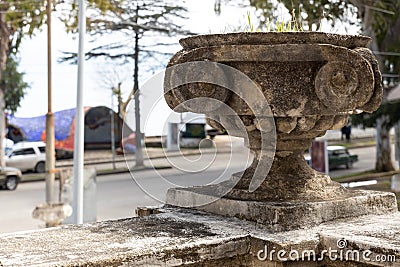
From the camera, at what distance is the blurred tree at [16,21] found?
19.3 m

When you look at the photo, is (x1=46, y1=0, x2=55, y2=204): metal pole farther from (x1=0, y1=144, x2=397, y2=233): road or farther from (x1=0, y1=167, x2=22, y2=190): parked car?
(x1=0, y1=167, x2=22, y2=190): parked car

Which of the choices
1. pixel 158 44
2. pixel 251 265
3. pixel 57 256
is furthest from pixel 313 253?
pixel 158 44

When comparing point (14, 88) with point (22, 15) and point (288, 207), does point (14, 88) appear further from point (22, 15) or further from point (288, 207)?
point (288, 207)

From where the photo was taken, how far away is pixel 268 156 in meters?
3.10

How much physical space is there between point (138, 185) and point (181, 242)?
146cm

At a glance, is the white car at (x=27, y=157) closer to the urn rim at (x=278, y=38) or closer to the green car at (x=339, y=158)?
the green car at (x=339, y=158)

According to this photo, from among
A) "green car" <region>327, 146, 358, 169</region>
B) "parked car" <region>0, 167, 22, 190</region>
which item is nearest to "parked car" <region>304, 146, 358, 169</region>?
"green car" <region>327, 146, 358, 169</region>

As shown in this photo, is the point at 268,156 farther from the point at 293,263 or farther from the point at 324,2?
the point at 324,2

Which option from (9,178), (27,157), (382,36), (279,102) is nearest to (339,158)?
(382,36)

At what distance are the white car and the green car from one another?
12.9 meters

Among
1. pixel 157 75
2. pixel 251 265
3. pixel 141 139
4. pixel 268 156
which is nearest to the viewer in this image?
pixel 251 265

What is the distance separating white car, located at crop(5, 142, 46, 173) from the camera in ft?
82.4

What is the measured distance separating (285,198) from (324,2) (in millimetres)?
16269

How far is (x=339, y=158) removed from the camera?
24.0 meters
